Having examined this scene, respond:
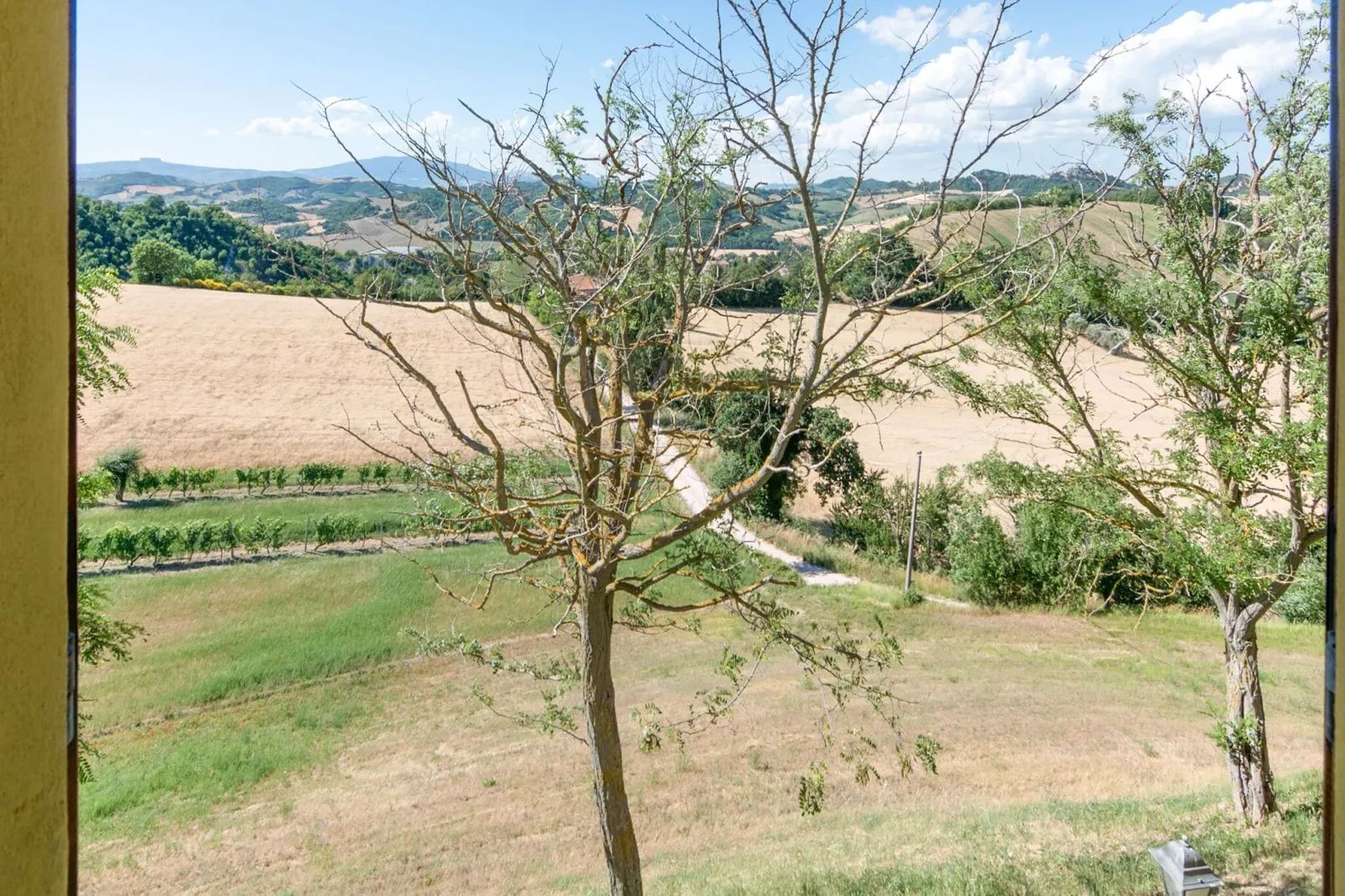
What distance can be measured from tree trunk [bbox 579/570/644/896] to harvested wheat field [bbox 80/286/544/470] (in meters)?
14.6

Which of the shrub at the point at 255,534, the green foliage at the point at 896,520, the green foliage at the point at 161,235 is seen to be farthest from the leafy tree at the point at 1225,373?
the green foliage at the point at 161,235

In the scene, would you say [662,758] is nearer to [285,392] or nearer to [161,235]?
[285,392]

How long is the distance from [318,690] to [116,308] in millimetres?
21782

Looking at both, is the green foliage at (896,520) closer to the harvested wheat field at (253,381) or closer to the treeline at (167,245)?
the harvested wheat field at (253,381)

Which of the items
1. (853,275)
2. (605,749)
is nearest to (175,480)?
(605,749)

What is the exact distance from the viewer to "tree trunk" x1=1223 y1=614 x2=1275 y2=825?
6117mm

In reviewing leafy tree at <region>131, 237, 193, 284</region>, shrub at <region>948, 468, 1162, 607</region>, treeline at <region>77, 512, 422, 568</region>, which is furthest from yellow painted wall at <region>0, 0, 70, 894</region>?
leafy tree at <region>131, 237, 193, 284</region>

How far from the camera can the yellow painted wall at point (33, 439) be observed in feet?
2.71

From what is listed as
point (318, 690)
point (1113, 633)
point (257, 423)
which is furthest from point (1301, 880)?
point (257, 423)

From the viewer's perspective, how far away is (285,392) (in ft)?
79.2

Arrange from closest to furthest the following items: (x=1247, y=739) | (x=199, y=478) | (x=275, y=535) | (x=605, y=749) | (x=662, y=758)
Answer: (x=605, y=749)
(x=1247, y=739)
(x=662, y=758)
(x=275, y=535)
(x=199, y=478)

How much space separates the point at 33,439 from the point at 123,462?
20.9m

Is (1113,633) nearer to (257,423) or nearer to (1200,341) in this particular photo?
(1200,341)

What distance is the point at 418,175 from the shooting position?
12.1 feet
